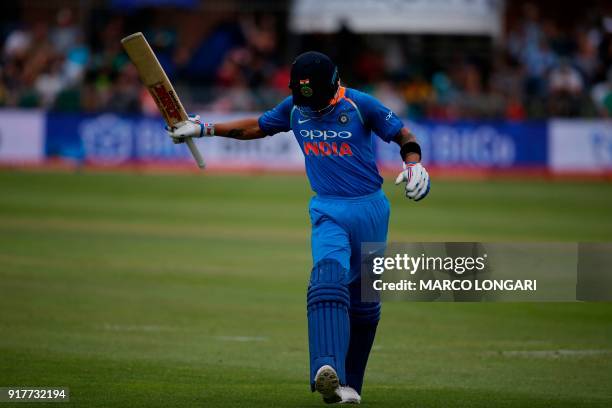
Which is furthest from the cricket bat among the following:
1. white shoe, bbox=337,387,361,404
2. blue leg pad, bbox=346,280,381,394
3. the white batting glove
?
white shoe, bbox=337,387,361,404

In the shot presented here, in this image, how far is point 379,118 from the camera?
7.71m

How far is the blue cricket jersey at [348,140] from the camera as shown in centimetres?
771

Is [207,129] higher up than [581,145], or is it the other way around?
[581,145]

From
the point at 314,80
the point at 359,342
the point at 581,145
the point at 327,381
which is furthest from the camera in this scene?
the point at 581,145

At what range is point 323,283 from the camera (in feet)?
24.2

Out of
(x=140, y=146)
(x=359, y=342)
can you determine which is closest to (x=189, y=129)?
(x=359, y=342)

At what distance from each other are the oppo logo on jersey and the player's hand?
51 cm

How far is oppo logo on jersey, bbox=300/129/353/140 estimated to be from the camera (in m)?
7.72

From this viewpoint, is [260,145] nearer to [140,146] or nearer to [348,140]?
[140,146]

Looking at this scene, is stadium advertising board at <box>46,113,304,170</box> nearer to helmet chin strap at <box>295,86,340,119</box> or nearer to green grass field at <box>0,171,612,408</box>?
green grass field at <box>0,171,612,408</box>

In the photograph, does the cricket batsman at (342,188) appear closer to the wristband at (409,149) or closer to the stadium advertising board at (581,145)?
the wristband at (409,149)

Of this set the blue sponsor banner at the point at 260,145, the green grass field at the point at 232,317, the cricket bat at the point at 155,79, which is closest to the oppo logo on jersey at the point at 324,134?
the cricket bat at the point at 155,79

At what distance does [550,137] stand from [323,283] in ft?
72.8

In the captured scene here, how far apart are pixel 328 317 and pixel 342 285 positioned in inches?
9.1
